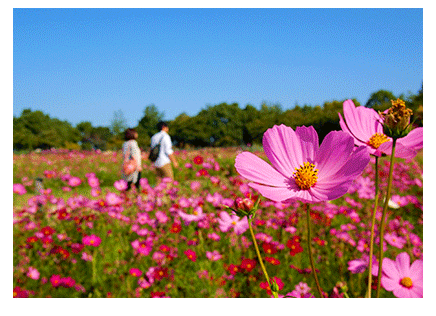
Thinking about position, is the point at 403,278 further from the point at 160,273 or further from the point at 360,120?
the point at 160,273

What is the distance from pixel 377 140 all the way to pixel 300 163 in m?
0.09

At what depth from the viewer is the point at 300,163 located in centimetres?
29

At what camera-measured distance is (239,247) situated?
72.7 inches

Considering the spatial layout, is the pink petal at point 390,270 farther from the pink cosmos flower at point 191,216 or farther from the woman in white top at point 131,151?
the woman in white top at point 131,151

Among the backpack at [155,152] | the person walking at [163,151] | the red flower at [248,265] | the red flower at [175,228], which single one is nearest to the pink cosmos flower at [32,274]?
the red flower at [175,228]

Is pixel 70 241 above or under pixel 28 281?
above

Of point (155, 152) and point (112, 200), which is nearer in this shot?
point (112, 200)

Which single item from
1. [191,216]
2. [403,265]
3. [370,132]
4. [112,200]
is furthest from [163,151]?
[370,132]

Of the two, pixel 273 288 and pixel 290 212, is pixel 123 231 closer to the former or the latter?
pixel 290 212

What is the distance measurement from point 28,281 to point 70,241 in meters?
0.33

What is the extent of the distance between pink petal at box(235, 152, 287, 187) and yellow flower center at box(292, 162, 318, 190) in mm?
15

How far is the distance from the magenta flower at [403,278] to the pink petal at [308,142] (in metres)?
0.26

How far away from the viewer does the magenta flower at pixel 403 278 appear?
0.41 metres
